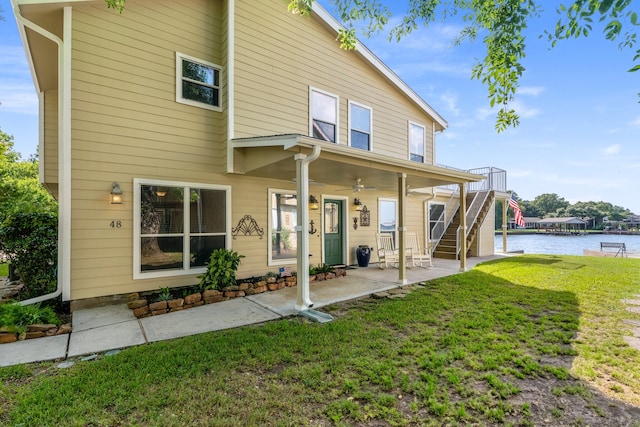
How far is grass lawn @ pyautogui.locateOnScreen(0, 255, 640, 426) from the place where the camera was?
7.87ft

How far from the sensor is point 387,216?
404 inches

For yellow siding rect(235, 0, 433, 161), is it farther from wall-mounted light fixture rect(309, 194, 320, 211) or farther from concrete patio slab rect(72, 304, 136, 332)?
concrete patio slab rect(72, 304, 136, 332)

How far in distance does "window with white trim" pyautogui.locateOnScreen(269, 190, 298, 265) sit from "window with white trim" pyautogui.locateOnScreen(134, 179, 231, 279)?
1.15 meters

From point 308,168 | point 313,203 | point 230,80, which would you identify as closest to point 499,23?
point 308,168

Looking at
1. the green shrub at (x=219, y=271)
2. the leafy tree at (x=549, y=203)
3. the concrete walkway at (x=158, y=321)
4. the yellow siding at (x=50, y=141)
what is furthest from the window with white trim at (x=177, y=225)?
the leafy tree at (x=549, y=203)

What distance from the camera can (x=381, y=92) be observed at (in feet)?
31.9

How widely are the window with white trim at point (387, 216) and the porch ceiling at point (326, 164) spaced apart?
2.06m

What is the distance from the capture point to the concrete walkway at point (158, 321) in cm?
367

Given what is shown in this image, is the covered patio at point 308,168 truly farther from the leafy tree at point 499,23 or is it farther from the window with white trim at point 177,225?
the leafy tree at point 499,23

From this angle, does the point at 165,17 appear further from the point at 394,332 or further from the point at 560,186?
the point at 560,186

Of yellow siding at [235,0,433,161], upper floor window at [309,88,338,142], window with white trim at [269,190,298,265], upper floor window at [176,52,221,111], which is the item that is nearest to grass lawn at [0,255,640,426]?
window with white trim at [269,190,298,265]

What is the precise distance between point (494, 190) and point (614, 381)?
11.1 m

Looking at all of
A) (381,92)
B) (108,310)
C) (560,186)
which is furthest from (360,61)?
(560,186)

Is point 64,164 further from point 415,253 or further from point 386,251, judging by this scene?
point 415,253
